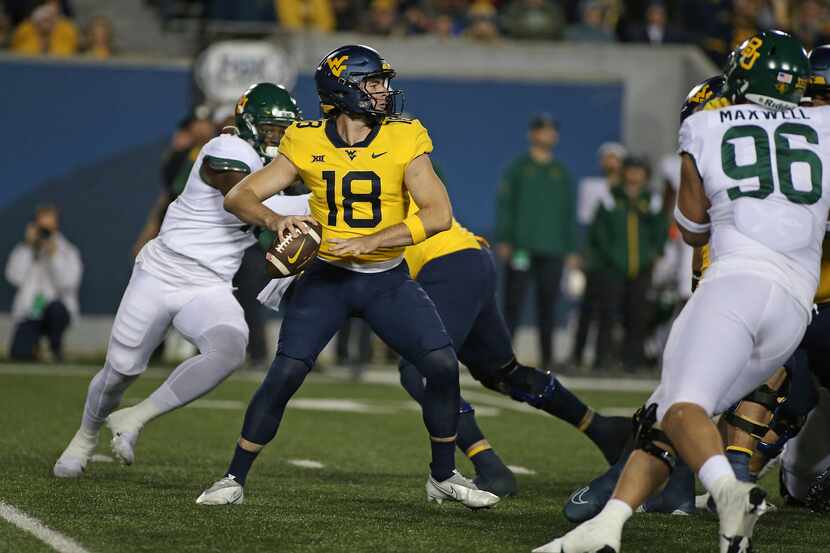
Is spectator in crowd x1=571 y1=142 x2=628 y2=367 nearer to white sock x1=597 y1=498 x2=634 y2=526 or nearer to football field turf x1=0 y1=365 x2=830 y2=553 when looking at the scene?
football field turf x1=0 y1=365 x2=830 y2=553

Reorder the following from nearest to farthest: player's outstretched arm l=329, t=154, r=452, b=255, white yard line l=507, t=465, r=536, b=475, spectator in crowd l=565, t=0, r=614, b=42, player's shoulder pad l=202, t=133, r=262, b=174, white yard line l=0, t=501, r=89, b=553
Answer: white yard line l=0, t=501, r=89, b=553 < player's outstretched arm l=329, t=154, r=452, b=255 < player's shoulder pad l=202, t=133, r=262, b=174 < white yard line l=507, t=465, r=536, b=475 < spectator in crowd l=565, t=0, r=614, b=42

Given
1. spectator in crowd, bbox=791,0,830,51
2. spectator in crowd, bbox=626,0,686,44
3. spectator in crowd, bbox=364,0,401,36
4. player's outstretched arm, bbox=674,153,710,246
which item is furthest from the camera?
spectator in crowd, bbox=626,0,686,44

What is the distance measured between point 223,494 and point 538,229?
26.9 ft

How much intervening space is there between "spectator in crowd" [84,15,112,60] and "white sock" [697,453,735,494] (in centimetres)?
1187

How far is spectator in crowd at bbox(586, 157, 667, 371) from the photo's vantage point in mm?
13961

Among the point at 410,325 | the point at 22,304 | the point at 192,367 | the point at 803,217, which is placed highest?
the point at 803,217

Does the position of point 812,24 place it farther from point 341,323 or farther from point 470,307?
point 341,323

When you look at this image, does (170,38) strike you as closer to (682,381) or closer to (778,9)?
(778,9)

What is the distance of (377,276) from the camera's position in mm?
6027

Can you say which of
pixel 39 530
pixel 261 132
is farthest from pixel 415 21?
pixel 39 530

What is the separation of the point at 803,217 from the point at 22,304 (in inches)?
398

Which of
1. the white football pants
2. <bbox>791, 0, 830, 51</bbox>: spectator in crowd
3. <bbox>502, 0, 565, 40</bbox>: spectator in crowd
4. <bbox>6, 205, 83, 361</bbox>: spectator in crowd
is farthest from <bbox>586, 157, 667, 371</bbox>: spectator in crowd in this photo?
the white football pants

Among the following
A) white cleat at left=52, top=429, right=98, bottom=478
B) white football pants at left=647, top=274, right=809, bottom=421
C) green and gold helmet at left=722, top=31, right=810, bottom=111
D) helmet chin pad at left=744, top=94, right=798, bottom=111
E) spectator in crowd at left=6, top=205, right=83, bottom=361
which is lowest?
spectator in crowd at left=6, top=205, right=83, bottom=361

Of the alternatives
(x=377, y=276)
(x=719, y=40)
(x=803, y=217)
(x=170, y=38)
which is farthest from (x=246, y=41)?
(x=803, y=217)
